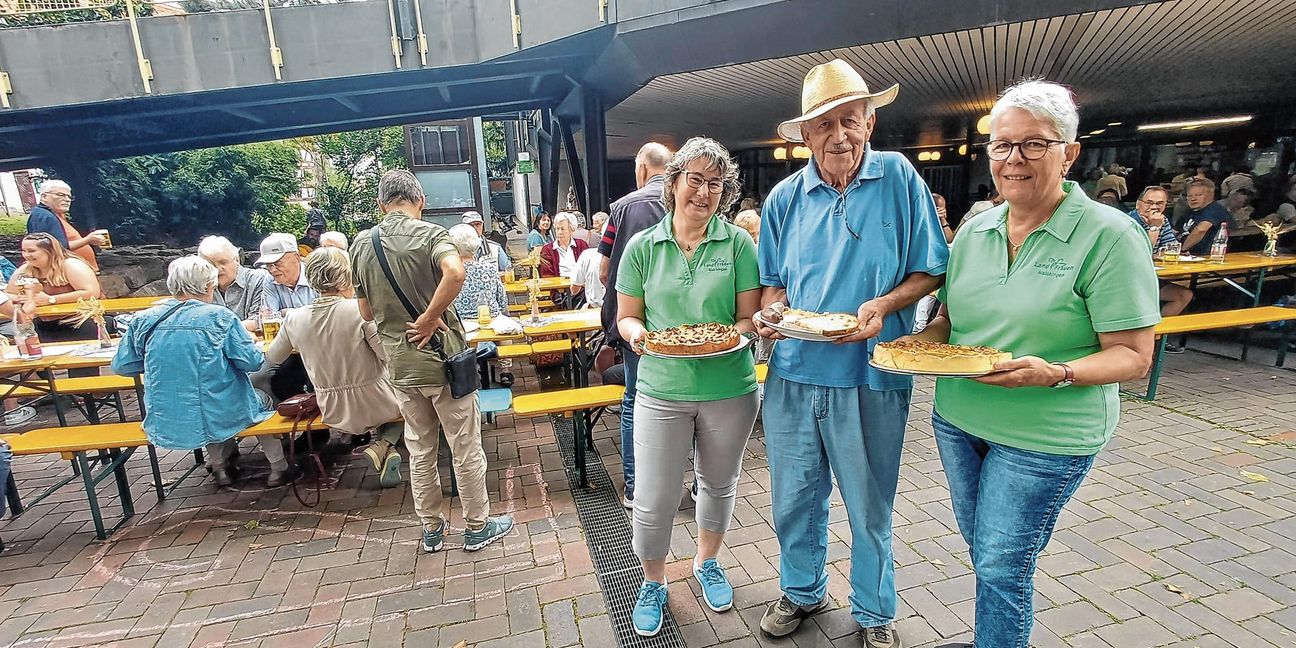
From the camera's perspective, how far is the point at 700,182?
2.24 metres

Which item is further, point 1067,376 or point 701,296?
point 701,296

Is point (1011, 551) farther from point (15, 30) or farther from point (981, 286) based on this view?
point (15, 30)

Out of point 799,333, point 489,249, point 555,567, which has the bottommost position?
point 555,567

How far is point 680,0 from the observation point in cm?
588

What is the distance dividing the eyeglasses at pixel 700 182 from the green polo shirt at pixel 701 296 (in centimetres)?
14

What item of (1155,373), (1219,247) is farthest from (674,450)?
(1219,247)

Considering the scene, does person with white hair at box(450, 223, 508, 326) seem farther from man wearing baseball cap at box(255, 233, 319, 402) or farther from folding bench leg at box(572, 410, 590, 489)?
folding bench leg at box(572, 410, 590, 489)

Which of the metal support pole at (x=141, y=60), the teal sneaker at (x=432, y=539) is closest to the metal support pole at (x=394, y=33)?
the metal support pole at (x=141, y=60)

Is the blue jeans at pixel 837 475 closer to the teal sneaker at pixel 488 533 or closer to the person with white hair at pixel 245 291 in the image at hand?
the teal sneaker at pixel 488 533

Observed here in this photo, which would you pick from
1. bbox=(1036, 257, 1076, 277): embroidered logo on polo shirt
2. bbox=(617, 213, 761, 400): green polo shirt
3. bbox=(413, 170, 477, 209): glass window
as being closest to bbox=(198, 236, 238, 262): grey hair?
bbox=(617, 213, 761, 400): green polo shirt

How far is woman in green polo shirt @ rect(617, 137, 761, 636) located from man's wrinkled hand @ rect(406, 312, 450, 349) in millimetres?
1084

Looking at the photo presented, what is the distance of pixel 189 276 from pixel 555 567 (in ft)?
9.47

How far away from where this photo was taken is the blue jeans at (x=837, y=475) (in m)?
2.13

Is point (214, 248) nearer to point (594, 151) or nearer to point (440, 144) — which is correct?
point (594, 151)
